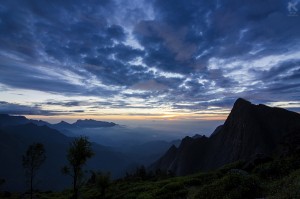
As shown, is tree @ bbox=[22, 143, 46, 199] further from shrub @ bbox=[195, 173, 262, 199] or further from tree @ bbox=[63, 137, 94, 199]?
shrub @ bbox=[195, 173, 262, 199]

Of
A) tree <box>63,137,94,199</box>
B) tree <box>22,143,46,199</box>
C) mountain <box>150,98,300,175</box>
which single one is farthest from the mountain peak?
tree <box>63,137,94,199</box>

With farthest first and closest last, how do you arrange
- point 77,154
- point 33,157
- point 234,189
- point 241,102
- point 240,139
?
point 241,102 < point 240,139 < point 33,157 < point 77,154 < point 234,189

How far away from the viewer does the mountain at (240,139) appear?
13850 cm

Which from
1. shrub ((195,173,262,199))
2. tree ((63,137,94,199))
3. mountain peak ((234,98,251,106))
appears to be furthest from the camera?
mountain peak ((234,98,251,106))

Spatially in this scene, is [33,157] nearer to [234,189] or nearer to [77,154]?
[77,154]

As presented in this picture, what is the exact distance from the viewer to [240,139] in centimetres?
14950

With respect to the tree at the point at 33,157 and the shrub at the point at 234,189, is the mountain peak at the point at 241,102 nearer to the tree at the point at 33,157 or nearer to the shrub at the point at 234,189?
the tree at the point at 33,157

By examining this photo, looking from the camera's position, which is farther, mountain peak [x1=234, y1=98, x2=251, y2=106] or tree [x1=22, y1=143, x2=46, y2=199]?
mountain peak [x1=234, y1=98, x2=251, y2=106]

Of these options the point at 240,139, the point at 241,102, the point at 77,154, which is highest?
the point at 241,102

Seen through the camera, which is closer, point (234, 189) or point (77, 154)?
point (234, 189)

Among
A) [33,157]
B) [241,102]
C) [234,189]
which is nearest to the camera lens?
[234,189]

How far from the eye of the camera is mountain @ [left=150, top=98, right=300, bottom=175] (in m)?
138

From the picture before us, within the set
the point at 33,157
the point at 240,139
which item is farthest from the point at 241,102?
the point at 33,157

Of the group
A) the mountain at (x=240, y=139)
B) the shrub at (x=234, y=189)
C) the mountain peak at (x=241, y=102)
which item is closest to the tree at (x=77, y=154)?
the shrub at (x=234, y=189)
